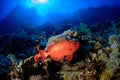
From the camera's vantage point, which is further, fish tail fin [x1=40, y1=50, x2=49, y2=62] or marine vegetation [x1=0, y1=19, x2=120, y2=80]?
fish tail fin [x1=40, y1=50, x2=49, y2=62]

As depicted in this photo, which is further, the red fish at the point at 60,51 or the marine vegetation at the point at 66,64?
the red fish at the point at 60,51

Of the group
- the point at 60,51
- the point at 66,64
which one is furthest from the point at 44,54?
the point at 66,64

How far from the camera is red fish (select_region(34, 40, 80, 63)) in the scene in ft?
11.7

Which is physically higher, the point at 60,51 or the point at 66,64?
the point at 60,51

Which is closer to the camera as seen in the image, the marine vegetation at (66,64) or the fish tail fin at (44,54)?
the marine vegetation at (66,64)

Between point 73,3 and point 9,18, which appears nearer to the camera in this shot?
point 9,18

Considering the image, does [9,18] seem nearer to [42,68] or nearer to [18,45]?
[18,45]

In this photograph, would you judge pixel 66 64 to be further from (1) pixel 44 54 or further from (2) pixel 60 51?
(1) pixel 44 54

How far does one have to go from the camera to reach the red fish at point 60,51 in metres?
3.58

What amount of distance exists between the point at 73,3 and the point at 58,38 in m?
46.4

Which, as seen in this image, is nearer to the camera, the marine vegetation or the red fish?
the marine vegetation

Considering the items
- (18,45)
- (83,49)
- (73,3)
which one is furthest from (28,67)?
(73,3)

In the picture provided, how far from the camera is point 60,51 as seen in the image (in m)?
3.61

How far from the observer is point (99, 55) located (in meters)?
3.92
